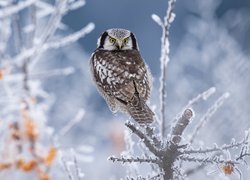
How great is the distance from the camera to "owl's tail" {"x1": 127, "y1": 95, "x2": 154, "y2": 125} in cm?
432

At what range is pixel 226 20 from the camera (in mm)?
12406

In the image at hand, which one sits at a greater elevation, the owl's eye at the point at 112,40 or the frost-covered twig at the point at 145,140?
the owl's eye at the point at 112,40

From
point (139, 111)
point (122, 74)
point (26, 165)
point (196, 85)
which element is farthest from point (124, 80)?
point (196, 85)

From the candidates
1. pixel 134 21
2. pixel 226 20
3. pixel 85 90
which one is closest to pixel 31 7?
pixel 226 20

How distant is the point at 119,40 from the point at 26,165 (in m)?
1.54

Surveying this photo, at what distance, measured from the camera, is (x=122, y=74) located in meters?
4.97

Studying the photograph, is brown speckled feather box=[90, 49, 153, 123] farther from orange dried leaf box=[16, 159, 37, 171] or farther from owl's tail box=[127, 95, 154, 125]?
orange dried leaf box=[16, 159, 37, 171]

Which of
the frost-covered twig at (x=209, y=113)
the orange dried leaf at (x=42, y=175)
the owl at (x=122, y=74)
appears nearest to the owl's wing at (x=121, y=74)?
the owl at (x=122, y=74)

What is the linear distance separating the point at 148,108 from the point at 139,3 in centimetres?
8148

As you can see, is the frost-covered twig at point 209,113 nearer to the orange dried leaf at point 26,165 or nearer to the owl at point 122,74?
the owl at point 122,74

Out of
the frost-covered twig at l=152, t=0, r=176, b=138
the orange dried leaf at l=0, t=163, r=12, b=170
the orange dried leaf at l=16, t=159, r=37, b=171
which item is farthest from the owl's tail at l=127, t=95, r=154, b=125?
the orange dried leaf at l=0, t=163, r=12, b=170

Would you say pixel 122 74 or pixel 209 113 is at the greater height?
pixel 122 74

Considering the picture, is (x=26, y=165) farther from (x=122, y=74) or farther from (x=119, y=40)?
(x=122, y=74)

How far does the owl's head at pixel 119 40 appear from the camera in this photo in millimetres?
5508
